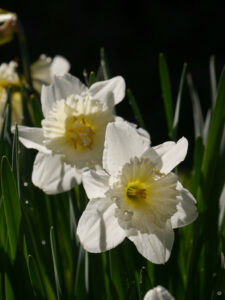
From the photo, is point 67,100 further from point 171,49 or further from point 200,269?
point 171,49

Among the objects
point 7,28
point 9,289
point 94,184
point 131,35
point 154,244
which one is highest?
point 7,28

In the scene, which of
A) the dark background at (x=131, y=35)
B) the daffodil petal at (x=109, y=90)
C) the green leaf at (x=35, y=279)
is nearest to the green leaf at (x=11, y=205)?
the green leaf at (x=35, y=279)

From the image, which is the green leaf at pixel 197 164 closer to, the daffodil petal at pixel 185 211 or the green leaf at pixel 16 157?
the daffodil petal at pixel 185 211

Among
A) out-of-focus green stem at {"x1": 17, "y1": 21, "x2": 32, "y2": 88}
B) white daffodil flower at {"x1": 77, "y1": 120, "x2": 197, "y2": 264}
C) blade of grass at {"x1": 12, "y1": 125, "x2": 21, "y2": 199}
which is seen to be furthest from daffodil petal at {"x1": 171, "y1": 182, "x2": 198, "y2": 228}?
out-of-focus green stem at {"x1": 17, "y1": 21, "x2": 32, "y2": 88}

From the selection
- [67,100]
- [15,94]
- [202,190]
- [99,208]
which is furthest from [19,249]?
[15,94]

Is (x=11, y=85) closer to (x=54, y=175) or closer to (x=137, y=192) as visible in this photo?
(x=54, y=175)

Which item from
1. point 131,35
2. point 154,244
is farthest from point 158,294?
point 131,35

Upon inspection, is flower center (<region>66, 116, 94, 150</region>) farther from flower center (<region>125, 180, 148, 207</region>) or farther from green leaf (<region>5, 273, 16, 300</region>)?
green leaf (<region>5, 273, 16, 300</region>)
